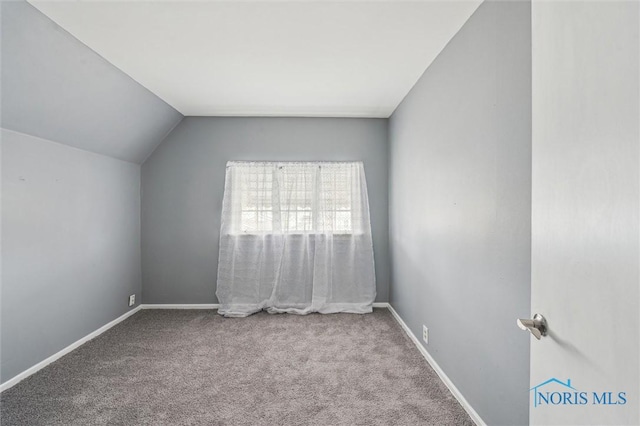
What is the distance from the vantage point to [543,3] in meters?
0.78

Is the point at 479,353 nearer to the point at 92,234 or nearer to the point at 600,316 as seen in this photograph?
the point at 600,316

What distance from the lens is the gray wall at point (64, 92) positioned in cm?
181

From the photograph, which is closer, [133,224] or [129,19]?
[129,19]

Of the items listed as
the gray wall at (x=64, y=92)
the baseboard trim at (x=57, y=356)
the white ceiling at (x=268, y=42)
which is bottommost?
the baseboard trim at (x=57, y=356)

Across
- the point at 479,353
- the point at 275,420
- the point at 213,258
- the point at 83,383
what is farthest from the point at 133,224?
the point at 479,353

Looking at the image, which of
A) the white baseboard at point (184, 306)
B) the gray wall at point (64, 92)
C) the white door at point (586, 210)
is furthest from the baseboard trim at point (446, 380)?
the gray wall at point (64, 92)

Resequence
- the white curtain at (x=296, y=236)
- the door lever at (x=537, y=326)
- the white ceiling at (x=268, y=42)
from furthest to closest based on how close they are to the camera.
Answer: the white curtain at (x=296, y=236) → the white ceiling at (x=268, y=42) → the door lever at (x=537, y=326)

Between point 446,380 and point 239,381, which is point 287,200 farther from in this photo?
point 446,380

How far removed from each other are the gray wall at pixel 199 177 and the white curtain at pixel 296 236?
193mm

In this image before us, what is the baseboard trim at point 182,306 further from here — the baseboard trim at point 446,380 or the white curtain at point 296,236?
the baseboard trim at point 446,380

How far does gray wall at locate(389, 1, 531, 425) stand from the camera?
55.7 inches

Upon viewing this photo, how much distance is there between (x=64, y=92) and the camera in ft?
7.47

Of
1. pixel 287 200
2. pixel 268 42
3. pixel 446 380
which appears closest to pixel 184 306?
pixel 287 200

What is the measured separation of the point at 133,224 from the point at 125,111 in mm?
1412
